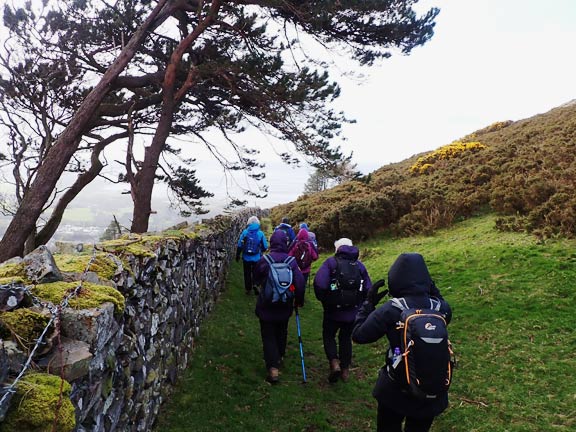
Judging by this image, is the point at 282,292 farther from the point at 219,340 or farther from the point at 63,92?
the point at 63,92

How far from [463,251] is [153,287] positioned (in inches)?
377

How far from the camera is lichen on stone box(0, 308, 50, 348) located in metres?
2.10

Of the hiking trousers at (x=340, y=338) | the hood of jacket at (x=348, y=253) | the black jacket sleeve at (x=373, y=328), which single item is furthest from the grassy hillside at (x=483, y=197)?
the black jacket sleeve at (x=373, y=328)

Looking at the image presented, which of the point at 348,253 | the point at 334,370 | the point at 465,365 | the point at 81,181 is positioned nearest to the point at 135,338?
the point at 348,253

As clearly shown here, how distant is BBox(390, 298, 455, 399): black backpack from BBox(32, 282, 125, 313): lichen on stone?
91.0 inches

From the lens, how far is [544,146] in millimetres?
16203

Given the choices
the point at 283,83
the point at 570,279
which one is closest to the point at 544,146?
the point at 570,279

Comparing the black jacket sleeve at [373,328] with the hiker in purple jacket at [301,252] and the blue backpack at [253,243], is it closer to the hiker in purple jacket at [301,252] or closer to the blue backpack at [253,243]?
the hiker in purple jacket at [301,252]

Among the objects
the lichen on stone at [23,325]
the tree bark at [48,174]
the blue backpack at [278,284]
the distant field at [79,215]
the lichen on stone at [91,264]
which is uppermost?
the distant field at [79,215]

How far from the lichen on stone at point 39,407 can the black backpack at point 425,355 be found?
8.15 ft

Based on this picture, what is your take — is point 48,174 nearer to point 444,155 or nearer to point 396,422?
point 396,422

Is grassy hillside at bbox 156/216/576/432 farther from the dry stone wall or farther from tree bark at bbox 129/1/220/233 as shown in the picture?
tree bark at bbox 129/1/220/233

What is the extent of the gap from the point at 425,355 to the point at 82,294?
8.66ft

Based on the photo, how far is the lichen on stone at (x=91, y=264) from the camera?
3.33m
